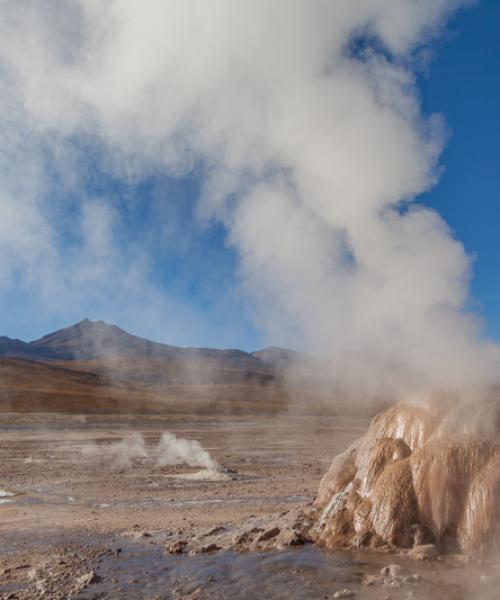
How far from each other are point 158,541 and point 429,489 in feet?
15.7

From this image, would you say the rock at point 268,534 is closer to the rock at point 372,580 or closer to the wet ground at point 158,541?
the wet ground at point 158,541

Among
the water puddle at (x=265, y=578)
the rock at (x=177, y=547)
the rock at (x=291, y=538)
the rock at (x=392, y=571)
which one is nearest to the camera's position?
the water puddle at (x=265, y=578)

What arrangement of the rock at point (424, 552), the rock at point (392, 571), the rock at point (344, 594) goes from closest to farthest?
the rock at point (344, 594), the rock at point (392, 571), the rock at point (424, 552)

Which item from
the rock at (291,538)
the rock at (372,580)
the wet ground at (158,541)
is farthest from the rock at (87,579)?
the rock at (372,580)

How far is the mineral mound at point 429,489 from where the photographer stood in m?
7.76

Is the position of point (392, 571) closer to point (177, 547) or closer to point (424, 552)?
point (424, 552)

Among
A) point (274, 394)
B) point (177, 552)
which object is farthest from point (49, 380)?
point (177, 552)

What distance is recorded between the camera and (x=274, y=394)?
404 feet

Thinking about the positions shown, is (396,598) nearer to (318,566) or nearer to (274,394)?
(318,566)

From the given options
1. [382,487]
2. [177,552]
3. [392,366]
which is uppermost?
[392,366]

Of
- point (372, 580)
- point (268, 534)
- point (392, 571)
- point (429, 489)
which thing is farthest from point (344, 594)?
point (268, 534)

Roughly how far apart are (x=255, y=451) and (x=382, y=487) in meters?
22.8

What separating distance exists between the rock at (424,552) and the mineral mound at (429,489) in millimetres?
149

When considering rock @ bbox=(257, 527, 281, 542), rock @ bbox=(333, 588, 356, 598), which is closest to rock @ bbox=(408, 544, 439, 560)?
rock @ bbox=(333, 588, 356, 598)
